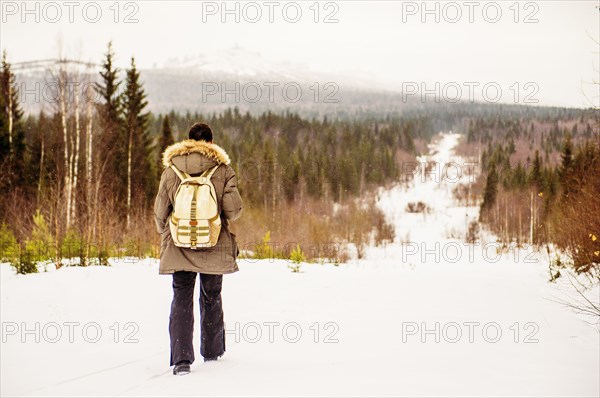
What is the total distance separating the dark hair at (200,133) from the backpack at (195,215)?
375 mm

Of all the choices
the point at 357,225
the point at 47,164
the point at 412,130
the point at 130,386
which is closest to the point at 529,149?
the point at 412,130

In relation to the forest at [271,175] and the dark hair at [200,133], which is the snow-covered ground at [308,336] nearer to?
the forest at [271,175]

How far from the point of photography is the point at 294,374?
13.0 feet

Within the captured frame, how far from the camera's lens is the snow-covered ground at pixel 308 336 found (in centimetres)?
373

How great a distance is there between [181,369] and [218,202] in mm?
1339

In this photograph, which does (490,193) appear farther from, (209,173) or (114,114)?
(209,173)

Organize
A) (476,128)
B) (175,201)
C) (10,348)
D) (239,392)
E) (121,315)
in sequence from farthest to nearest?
(476,128) → (121,315) → (10,348) → (175,201) → (239,392)

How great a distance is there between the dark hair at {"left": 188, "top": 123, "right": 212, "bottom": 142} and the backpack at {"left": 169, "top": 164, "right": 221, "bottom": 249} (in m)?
0.38

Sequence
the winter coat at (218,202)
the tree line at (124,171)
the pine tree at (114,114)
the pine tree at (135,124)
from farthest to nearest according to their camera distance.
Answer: the pine tree at (135,124) < the pine tree at (114,114) < the tree line at (124,171) < the winter coat at (218,202)

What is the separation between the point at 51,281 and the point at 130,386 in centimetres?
483

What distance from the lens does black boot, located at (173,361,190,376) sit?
382 centimetres

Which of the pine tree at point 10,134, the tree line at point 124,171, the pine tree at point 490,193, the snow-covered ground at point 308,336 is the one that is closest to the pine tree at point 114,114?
the tree line at point 124,171

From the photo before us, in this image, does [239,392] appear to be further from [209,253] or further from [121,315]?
[121,315]

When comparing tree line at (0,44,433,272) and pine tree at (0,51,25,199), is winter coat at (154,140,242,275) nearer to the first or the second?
tree line at (0,44,433,272)
